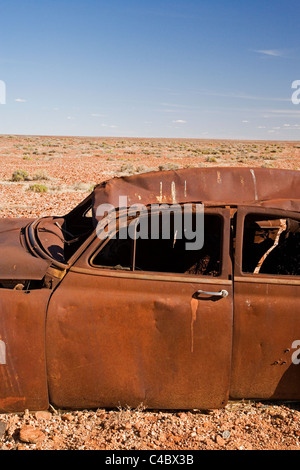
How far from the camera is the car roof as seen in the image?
127 inches

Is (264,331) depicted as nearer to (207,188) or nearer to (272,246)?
(272,246)

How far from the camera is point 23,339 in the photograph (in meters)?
2.77

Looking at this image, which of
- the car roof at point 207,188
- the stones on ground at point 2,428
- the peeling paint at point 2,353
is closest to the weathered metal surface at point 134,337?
the peeling paint at point 2,353

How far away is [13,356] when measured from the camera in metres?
2.77

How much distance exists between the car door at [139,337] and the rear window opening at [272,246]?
0.84m

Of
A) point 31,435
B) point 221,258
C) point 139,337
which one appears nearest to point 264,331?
point 221,258

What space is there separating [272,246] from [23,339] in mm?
2161

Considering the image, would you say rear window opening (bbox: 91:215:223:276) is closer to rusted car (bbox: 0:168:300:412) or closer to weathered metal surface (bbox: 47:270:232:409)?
rusted car (bbox: 0:168:300:412)

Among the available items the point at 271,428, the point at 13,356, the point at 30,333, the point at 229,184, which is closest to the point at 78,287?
the point at 30,333

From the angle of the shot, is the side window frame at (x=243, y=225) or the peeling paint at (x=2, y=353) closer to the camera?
the peeling paint at (x=2, y=353)

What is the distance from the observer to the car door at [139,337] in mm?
2793

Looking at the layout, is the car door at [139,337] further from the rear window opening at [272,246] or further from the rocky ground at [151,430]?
the rear window opening at [272,246]
